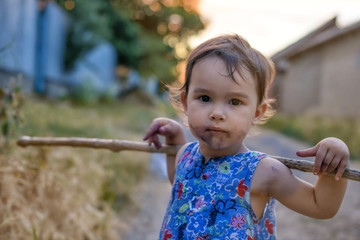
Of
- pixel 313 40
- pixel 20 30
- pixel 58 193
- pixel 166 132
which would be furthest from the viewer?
pixel 313 40

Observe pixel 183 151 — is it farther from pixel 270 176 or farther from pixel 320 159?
pixel 320 159

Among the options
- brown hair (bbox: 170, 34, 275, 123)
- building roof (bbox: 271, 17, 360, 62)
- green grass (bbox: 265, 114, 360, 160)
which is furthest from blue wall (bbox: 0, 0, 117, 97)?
green grass (bbox: 265, 114, 360, 160)

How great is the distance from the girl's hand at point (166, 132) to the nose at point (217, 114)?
481mm

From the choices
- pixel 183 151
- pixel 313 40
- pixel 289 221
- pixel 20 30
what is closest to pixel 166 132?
pixel 183 151

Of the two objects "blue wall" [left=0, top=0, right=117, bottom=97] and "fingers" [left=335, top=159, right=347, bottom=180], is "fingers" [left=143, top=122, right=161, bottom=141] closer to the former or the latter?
"fingers" [left=335, top=159, right=347, bottom=180]

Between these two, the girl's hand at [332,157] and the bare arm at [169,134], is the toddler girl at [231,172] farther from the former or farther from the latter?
the bare arm at [169,134]

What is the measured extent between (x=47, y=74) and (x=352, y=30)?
7.54 m

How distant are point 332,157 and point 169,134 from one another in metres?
0.82

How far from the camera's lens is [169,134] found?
188 cm

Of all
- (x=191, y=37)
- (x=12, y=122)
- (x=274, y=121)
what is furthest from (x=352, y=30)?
(x=191, y=37)

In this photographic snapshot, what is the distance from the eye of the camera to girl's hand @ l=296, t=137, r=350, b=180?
127cm

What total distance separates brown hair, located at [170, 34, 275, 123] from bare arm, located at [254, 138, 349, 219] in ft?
1.02

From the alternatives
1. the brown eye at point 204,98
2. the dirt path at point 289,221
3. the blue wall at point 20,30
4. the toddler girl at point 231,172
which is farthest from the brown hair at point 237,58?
the blue wall at point 20,30

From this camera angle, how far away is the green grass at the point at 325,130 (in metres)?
7.75
